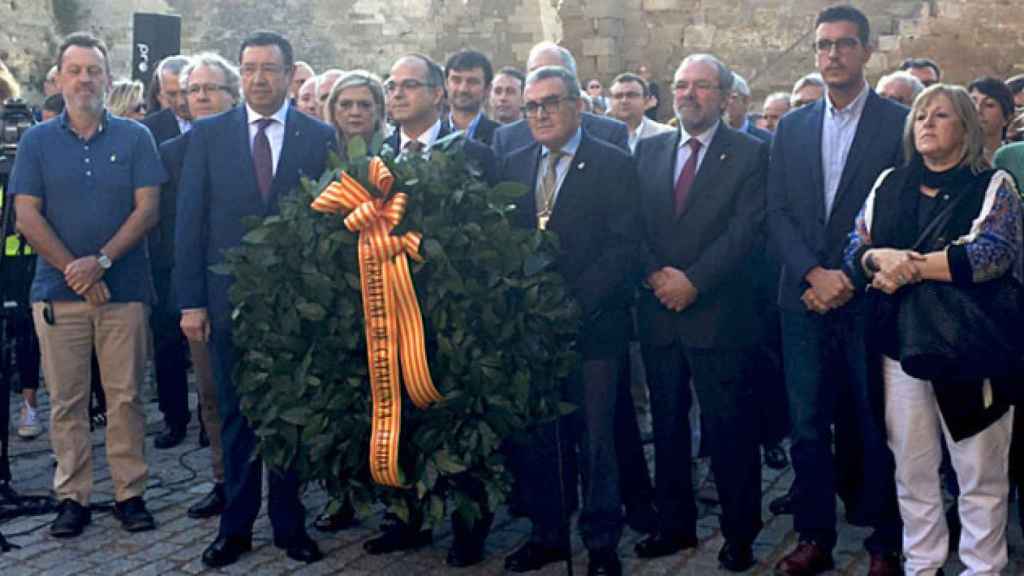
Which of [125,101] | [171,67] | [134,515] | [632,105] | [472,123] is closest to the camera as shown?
[134,515]

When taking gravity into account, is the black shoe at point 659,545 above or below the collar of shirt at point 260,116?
below

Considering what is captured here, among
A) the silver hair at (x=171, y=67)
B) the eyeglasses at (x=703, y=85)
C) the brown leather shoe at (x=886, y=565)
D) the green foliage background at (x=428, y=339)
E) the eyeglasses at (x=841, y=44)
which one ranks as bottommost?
the brown leather shoe at (x=886, y=565)

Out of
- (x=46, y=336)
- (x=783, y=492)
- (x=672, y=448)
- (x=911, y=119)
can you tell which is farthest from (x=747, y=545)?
(x=46, y=336)

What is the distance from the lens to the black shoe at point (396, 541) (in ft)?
19.0

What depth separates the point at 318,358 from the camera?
4.96 metres

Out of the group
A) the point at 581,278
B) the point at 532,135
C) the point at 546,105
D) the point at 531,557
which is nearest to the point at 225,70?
the point at 532,135

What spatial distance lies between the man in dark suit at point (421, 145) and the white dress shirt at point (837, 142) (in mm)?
1484

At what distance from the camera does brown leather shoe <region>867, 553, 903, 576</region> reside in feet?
17.3

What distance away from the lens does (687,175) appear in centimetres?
575

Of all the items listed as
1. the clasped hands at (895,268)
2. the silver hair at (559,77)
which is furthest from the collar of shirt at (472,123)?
the clasped hands at (895,268)

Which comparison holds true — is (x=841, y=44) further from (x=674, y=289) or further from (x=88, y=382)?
(x=88, y=382)

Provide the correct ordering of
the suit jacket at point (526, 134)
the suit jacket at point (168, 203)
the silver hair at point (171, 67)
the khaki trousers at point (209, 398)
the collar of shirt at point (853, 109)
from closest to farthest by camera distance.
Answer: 1. the collar of shirt at point (853, 109)
2. the suit jacket at point (526, 134)
3. the khaki trousers at point (209, 398)
4. the suit jacket at point (168, 203)
5. the silver hair at point (171, 67)

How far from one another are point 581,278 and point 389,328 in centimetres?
100

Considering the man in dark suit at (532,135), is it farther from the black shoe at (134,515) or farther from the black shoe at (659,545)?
the black shoe at (134,515)
